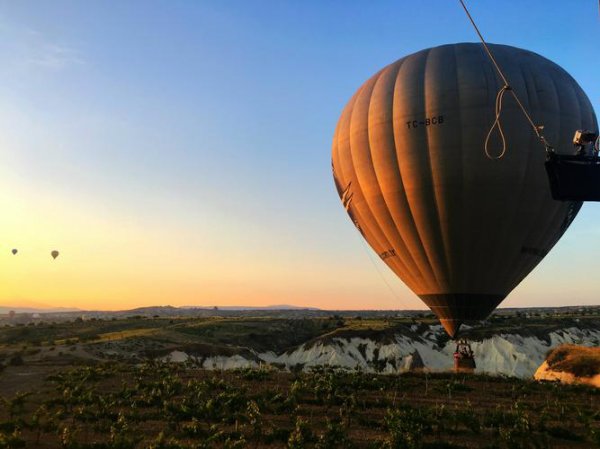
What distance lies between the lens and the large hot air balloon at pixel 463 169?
1264 inches

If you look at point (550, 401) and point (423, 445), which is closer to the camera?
point (423, 445)

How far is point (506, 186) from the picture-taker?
32000mm

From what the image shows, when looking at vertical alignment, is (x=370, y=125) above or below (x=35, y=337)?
above

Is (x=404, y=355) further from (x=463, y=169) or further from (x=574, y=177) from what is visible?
(x=574, y=177)

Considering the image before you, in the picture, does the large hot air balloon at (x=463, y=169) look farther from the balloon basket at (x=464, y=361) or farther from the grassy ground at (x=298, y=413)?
the grassy ground at (x=298, y=413)

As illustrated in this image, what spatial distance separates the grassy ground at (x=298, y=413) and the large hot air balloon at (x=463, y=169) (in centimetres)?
730

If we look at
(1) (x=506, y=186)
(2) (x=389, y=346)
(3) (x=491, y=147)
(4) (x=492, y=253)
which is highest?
(3) (x=491, y=147)

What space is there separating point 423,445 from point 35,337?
7231 cm

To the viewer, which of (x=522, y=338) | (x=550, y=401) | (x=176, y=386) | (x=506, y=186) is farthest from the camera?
(x=522, y=338)

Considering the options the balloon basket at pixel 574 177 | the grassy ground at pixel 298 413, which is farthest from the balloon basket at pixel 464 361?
the balloon basket at pixel 574 177

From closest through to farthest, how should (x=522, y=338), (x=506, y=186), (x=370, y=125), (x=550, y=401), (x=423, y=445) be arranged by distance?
(x=423, y=445), (x=550, y=401), (x=506, y=186), (x=370, y=125), (x=522, y=338)

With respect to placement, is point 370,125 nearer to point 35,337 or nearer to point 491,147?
point 491,147

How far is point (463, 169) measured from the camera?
106 ft

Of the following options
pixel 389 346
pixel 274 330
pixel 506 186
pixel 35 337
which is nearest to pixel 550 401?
pixel 506 186
